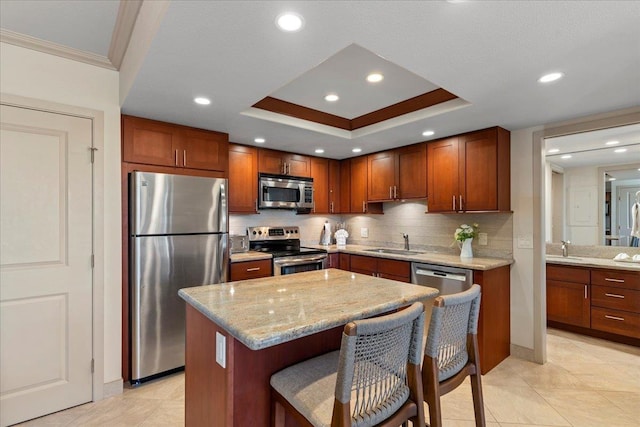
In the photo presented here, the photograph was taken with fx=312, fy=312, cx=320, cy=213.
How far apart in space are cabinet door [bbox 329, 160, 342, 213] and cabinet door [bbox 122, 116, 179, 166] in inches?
90.1

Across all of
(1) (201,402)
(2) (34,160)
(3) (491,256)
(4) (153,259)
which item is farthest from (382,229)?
(2) (34,160)

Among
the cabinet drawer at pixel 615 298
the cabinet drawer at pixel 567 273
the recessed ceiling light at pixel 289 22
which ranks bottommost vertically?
the cabinet drawer at pixel 615 298

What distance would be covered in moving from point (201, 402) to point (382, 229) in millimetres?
3392

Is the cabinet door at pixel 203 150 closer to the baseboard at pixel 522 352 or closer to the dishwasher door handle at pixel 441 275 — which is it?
the dishwasher door handle at pixel 441 275

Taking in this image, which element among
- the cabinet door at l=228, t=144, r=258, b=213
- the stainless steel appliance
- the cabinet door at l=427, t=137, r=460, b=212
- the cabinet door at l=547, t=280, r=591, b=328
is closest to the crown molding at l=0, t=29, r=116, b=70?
the cabinet door at l=228, t=144, r=258, b=213

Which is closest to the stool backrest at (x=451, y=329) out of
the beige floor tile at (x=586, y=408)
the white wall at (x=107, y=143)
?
the beige floor tile at (x=586, y=408)

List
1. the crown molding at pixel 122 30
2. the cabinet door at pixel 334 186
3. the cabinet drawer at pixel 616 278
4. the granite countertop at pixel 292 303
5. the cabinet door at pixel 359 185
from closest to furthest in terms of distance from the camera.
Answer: the granite countertop at pixel 292 303 → the crown molding at pixel 122 30 → the cabinet drawer at pixel 616 278 → the cabinet door at pixel 359 185 → the cabinet door at pixel 334 186

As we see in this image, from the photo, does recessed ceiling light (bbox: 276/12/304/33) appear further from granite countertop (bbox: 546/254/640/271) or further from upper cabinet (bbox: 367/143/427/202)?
granite countertop (bbox: 546/254/640/271)

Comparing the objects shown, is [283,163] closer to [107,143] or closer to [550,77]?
[107,143]

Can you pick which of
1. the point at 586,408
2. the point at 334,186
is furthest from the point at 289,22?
the point at 334,186

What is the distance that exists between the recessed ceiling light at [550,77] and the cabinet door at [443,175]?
1.30 m

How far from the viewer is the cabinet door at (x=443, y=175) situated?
3.28 m

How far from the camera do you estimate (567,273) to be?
360 centimetres

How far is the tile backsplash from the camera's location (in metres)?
3.26
